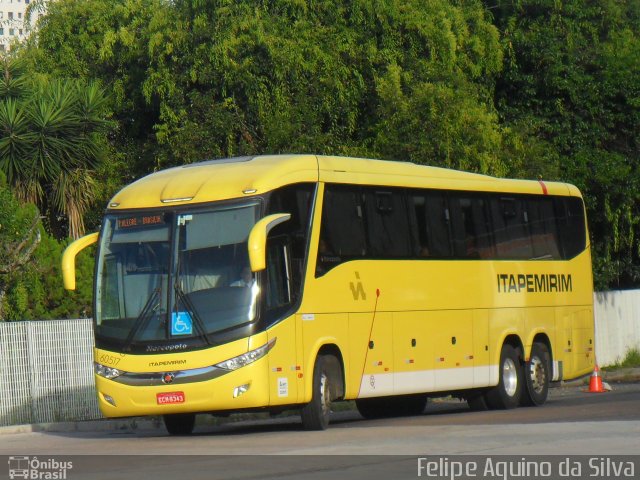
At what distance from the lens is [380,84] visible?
1220 inches

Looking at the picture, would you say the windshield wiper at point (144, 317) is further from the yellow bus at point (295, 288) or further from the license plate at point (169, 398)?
the license plate at point (169, 398)

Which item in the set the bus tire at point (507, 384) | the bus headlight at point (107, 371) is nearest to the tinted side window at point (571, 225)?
the bus tire at point (507, 384)

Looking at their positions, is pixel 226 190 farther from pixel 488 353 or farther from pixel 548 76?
pixel 548 76

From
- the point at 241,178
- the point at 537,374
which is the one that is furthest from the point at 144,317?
the point at 537,374

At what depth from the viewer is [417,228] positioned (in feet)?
64.3

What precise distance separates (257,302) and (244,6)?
17.8 m

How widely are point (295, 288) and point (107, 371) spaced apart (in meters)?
2.73

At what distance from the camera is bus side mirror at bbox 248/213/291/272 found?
15328 millimetres

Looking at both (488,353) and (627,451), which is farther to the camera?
(488,353)

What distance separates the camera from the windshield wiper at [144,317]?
16.4 meters

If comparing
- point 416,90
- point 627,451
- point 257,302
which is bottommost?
point 627,451

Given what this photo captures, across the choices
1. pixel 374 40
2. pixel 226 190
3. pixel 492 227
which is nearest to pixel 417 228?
pixel 492 227

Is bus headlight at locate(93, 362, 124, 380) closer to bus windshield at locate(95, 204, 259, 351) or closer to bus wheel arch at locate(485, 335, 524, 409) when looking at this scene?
bus windshield at locate(95, 204, 259, 351)
